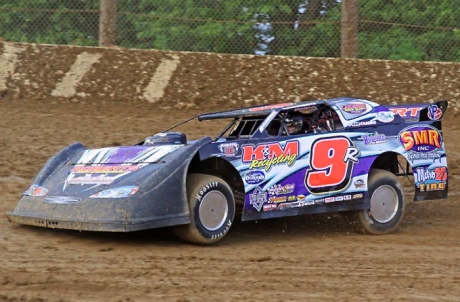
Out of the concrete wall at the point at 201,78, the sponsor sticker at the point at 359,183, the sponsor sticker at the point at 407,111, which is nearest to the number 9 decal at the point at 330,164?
the sponsor sticker at the point at 359,183

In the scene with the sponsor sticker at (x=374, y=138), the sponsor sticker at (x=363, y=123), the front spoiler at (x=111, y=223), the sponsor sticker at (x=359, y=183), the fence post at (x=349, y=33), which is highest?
the fence post at (x=349, y=33)

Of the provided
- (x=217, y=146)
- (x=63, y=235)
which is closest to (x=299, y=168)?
(x=217, y=146)

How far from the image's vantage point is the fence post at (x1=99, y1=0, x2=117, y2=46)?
15.4 meters

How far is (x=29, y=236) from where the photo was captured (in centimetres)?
754

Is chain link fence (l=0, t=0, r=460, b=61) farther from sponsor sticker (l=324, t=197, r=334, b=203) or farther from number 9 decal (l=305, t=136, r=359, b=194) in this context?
sponsor sticker (l=324, t=197, r=334, b=203)

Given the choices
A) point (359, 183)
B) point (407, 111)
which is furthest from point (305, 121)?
point (407, 111)

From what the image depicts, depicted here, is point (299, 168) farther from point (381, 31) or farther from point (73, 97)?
point (381, 31)

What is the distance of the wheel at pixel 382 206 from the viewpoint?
8.70m

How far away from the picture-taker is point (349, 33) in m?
15.4

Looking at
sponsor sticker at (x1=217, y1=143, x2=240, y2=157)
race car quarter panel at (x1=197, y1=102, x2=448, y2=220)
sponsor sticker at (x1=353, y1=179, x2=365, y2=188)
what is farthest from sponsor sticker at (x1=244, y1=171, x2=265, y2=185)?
sponsor sticker at (x1=353, y1=179, x2=365, y2=188)

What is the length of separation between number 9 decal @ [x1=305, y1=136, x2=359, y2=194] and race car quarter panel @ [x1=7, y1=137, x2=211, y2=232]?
4.05ft

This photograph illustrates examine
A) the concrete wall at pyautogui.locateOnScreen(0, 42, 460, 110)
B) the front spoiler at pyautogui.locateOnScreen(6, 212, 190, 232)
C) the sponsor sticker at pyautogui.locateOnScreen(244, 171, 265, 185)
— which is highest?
the concrete wall at pyautogui.locateOnScreen(0, 42, 460, 110)

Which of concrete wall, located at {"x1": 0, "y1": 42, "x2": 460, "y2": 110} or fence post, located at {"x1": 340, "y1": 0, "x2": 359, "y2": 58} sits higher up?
fence post, located at {"x1": 340, "y1": 0, "x2": 359, "y2": 58}

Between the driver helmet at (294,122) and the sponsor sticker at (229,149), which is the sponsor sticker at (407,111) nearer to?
the driver helmet at (294,122)
